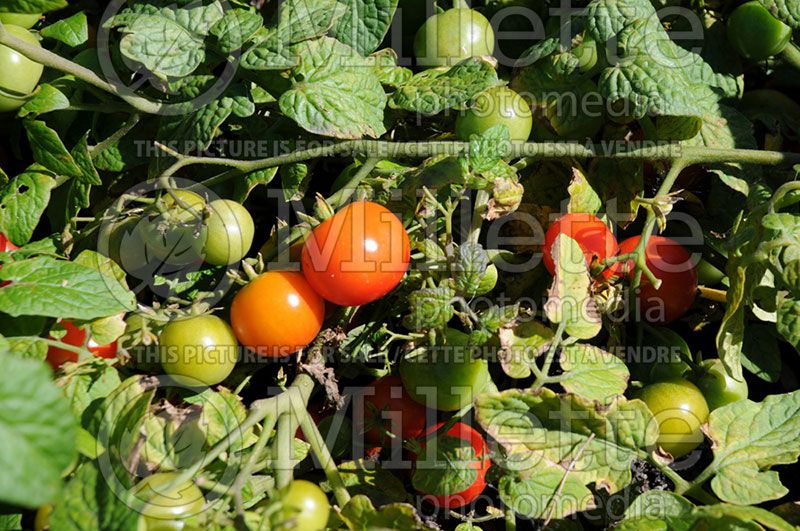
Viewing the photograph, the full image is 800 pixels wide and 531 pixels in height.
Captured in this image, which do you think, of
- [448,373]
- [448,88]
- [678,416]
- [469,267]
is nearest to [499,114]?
[448,88]

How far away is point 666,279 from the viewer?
1228 mm

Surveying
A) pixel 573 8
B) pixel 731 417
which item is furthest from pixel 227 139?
pixel 731 417

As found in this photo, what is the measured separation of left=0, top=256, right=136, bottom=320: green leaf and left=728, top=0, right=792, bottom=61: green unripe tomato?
111 centimetres

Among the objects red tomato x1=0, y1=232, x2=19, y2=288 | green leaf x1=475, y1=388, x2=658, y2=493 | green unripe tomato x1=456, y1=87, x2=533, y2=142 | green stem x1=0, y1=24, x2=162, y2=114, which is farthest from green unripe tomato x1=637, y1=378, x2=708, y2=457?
red tomato x1=0, y1=232, x2=19, y2=288

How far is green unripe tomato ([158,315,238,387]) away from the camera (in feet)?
3.60

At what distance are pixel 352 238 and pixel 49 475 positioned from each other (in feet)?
1.69

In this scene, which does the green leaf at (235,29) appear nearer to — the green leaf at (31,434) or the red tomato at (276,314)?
the red tomato at (276,314)

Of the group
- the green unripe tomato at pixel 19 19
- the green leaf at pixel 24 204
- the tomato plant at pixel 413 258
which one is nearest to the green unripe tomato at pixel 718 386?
the tomato plant at pixel 413 258

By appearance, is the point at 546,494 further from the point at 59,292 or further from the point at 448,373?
the point at 59,292

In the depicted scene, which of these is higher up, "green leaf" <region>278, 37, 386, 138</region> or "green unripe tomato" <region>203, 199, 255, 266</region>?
"green leaf" <region>278, 37, 386, 138</region>

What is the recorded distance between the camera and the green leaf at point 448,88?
1.23 metres

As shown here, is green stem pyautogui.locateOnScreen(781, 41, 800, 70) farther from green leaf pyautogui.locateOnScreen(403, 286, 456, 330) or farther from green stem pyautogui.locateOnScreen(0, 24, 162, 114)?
green stem pyautogui.locateOnScreen(0, 24, 162, 114)

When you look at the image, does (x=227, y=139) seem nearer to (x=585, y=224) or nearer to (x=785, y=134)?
(x=585, y=224)

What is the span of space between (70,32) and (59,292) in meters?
0.53
